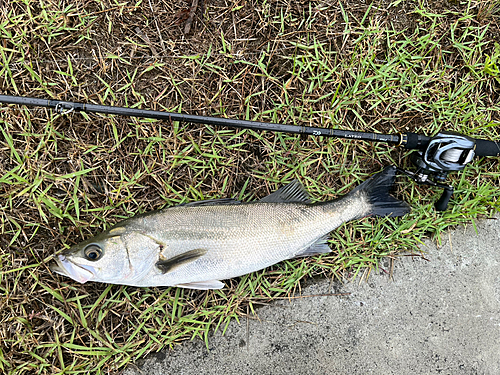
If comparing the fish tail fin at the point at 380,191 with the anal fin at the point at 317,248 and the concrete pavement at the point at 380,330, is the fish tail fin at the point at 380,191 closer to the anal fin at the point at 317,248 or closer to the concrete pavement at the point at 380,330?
the anal fin at the point at 317,248

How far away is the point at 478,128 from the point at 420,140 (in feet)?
2.53

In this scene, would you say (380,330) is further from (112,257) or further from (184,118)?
(184,118)

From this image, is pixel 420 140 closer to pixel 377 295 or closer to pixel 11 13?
pixel 377 295

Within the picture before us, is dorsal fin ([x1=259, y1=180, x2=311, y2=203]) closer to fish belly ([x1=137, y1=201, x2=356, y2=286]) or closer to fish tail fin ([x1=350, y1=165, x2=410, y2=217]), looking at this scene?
fish belly ([x1=137, y1=201, x2=356, y2=286])

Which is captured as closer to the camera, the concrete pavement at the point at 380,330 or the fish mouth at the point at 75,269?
the fish mouth at the point at 75,269

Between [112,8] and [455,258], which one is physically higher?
[112,8]

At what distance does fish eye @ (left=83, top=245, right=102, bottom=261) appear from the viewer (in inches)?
99.0

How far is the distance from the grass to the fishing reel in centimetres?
19

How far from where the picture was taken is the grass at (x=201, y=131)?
2.86 metres

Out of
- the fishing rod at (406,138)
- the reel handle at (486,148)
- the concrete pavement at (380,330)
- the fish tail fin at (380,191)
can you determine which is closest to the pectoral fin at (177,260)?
the concrete pavement at (380,330)

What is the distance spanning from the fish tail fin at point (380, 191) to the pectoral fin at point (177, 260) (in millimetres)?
1386

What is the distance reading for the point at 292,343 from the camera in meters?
2.95

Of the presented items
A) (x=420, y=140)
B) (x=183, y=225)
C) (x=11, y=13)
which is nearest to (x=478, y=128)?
(x=420, y=140)

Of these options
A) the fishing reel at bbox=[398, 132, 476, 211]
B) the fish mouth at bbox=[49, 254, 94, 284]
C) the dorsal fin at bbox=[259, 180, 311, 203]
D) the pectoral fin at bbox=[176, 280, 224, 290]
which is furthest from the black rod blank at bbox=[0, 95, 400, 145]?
the pectoral fin at bbox=[176, 280, 224, 290]
